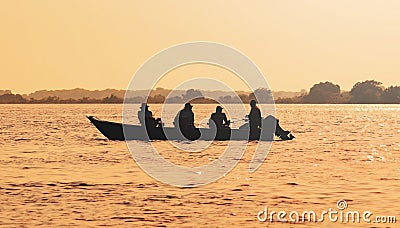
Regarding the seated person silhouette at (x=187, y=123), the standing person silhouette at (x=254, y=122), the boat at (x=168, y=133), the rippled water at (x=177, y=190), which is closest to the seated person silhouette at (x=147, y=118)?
the boat at (x=168, y=133)

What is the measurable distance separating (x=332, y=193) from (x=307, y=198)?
65.6 inches

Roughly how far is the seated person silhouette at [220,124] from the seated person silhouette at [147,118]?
11.3 ft

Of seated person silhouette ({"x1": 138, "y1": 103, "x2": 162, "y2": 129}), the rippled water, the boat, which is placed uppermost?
seated person silhouette ({"x1": 138, "y1": 103, "x2": 162, "y2": 129})

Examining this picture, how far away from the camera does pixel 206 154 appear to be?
44844 mm

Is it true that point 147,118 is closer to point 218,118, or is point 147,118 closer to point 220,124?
point 218,118

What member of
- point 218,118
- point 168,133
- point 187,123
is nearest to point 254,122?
point 218,118

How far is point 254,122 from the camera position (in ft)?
157

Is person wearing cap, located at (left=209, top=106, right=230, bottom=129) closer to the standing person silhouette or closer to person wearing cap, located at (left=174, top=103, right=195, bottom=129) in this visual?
person wearing cap, located at (left=174, top=103, right=195, bottom=129)

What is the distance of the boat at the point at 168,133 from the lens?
48656 millimetres

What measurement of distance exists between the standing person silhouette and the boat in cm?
38

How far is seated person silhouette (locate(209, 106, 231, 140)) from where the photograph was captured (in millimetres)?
46688

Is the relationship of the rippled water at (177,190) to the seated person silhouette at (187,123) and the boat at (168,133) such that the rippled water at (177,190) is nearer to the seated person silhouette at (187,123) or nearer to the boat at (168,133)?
the seated person silhouette at (187,123)

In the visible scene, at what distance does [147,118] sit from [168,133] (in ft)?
10.4

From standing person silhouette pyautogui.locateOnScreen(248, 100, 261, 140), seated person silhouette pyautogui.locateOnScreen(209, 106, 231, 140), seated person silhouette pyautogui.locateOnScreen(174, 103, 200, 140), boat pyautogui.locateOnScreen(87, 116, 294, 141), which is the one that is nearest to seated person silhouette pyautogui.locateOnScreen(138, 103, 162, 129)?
boat pyautogui.locateOnScreen(87, 116, 294, 141)
